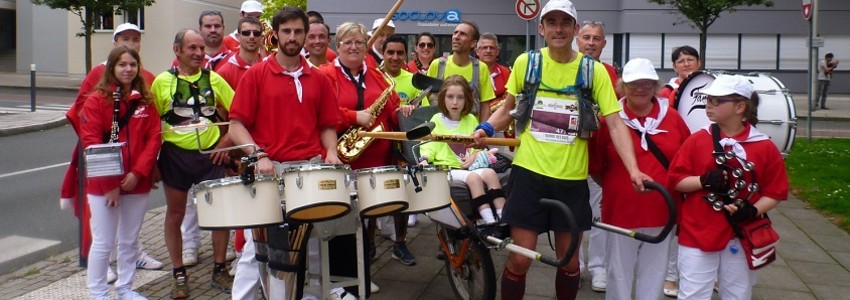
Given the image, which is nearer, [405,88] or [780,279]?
[780,279]

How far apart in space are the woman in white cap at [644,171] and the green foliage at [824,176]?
5.00 meters

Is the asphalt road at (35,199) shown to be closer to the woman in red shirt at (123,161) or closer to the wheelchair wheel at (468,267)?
the woman in red shirt at (123,161)

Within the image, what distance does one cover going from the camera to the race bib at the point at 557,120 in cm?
448

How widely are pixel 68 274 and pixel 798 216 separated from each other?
7.81 m

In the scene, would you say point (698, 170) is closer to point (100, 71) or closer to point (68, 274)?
point (100, 71)

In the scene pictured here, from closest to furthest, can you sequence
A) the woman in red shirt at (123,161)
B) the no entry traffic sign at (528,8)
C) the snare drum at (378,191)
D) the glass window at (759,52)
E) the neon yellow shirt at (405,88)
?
the snare drum at (378,191) < the woman in red shirt at (123,161) < the neon yellow shirt at (405,88) < the no entry traffic sign at (528,8) < the glass window at (759,52)

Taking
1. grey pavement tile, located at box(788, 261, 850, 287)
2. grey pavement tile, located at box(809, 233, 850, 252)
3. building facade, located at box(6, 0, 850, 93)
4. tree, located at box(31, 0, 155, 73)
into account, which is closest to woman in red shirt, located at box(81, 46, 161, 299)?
grey pavement tile, located at box(788, 261, 850, 287)

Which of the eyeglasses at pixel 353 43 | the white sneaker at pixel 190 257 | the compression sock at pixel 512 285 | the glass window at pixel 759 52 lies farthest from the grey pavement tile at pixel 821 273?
the glass window at pixel 759 52

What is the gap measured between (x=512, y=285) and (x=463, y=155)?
1.45 metres

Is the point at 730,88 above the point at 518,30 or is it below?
below

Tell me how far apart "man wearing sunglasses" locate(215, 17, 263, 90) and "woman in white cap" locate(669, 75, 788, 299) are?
3.70 metres

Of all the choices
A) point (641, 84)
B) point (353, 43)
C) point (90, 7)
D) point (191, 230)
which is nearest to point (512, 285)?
point (641, 84)

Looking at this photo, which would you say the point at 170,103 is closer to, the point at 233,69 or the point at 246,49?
the point at 233,69

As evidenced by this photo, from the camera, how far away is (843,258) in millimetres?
7277
